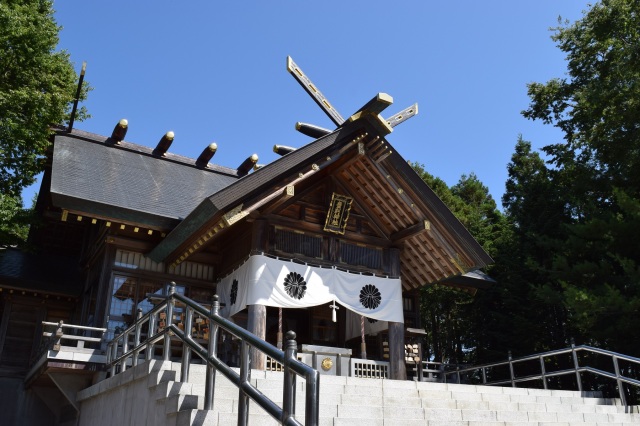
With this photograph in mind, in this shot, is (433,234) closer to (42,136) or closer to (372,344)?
(372,344)

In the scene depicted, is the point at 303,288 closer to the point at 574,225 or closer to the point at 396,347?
the point at 396,347

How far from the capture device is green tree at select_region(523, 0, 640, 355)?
47.2 ft

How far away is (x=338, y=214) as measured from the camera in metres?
11.7

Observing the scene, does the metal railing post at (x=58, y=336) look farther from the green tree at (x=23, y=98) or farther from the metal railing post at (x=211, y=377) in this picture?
the green tree at (x=23, y=98)

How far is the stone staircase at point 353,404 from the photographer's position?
547 centimetres

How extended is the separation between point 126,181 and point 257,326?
5.09 metres

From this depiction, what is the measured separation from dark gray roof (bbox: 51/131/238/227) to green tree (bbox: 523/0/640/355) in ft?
31.7

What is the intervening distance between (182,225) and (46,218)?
20.8 feet

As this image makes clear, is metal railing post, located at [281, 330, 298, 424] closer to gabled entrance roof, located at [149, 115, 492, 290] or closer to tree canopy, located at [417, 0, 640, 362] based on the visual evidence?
gabled entrance roof, located at [149, 115, 492, 290]

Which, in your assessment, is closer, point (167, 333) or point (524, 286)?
point (167, 333)

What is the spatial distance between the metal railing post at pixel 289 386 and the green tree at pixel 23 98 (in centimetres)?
1169

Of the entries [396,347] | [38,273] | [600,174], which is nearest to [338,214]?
[396,347]

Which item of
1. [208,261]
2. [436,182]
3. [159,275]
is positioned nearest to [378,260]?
[208,261]

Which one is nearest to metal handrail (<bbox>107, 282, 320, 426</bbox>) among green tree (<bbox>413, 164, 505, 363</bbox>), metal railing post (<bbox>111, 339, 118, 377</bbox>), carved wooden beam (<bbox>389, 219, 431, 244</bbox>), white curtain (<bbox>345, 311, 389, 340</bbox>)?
metal railing post (<bbox>111, 339, 118, 377</bbox>)
